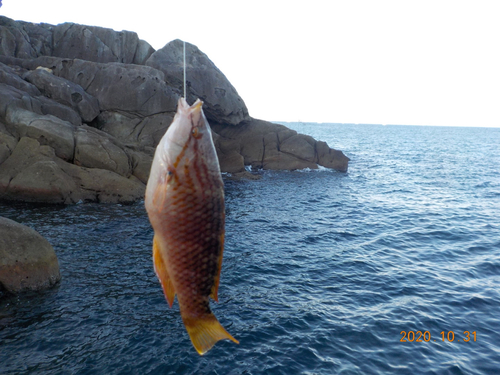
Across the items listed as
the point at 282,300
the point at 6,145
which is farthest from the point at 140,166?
the point at 282,300

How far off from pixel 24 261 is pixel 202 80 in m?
30.0

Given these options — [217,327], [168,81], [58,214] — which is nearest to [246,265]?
[58,214]

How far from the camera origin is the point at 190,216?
227cm

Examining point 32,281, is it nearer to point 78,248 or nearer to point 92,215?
point 78,248

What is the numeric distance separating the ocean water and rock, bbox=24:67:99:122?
12.1 metres

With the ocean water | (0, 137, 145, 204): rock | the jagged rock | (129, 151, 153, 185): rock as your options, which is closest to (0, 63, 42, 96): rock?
the jagged rock

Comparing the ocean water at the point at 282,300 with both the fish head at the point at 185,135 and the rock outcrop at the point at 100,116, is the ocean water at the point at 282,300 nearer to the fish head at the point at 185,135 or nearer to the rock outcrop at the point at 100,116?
the rock outcrop at the point at 100,116

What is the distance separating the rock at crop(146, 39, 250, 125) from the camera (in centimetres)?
3644

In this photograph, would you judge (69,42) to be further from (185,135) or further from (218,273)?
(218,273)

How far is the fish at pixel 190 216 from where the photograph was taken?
2205 mm

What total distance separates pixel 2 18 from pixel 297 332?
3876 cm

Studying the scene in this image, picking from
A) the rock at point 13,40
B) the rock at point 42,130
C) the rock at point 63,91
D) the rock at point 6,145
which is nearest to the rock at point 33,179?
the rock at point 6,145

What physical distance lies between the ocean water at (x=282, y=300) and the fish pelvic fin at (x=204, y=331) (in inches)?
262

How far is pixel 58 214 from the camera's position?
1741 cm
